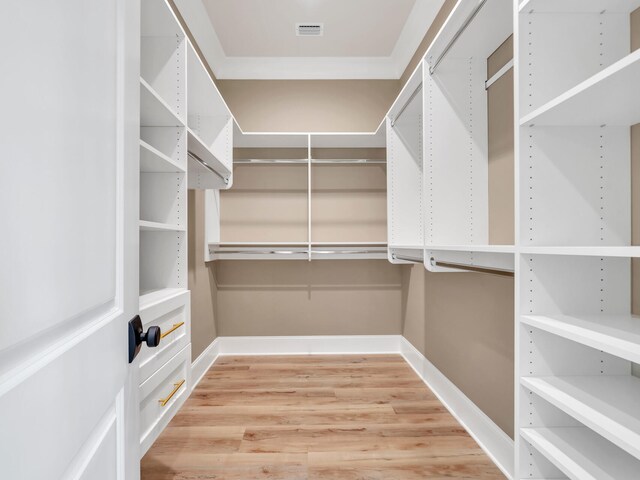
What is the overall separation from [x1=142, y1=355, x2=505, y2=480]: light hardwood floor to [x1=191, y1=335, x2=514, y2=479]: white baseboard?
0.19 ft

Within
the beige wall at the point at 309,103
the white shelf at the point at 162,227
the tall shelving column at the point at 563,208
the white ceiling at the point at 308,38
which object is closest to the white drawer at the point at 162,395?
the white shelf at the point at 162,227

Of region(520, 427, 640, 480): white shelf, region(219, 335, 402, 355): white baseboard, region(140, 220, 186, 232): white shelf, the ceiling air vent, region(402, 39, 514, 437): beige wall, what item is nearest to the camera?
region(520, 427, 640, 480): white shelf

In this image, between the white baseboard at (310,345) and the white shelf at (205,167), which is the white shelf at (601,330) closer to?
the white shelf at (205,167)

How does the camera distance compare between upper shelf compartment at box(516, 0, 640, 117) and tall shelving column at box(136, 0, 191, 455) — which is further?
tall shelving column at box(136, 0, 191, 455)

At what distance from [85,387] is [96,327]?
0.26 ft

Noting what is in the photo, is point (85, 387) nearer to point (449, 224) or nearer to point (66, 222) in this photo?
point (66, 222)

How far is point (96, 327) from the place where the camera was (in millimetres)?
502

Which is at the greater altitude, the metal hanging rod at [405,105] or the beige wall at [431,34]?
the beige wall at [431,34]

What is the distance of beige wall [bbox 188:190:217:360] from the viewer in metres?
2.54

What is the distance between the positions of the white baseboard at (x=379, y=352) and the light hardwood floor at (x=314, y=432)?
58 mm

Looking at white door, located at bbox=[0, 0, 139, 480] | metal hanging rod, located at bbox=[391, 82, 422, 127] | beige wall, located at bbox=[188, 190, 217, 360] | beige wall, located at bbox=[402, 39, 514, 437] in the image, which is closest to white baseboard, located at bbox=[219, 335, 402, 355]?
beige wall, located at bbox=[188, 190, 217, 360]

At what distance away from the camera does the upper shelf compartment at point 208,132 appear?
6.61ft

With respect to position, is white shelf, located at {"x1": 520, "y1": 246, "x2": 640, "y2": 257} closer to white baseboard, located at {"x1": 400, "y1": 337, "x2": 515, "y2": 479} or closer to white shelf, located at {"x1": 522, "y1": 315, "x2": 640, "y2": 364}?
white shelf, located at {"x1": 522, "y1": 315, "x2": 640, "y2": 364}

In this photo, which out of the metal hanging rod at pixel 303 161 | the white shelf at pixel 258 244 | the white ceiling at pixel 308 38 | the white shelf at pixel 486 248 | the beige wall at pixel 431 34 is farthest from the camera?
the metal hanging rod at pixel 303 161
